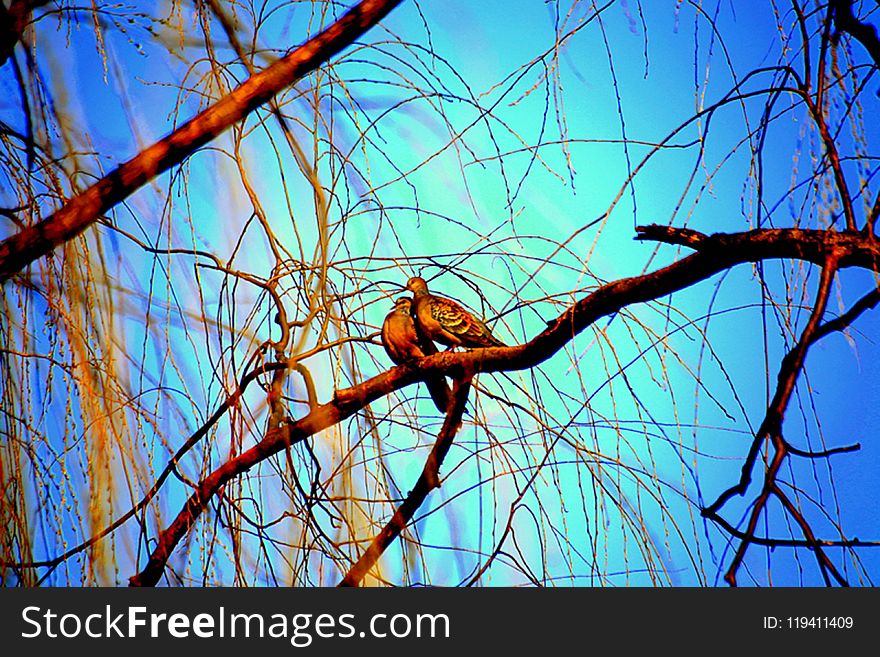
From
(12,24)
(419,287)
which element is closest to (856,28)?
(419,287)

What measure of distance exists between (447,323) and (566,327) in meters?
0.45

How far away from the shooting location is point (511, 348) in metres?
0.94

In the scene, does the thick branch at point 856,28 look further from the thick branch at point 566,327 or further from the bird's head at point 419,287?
the bird's head at point 419,287

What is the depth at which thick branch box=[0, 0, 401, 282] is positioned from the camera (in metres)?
0.82

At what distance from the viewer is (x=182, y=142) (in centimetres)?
84

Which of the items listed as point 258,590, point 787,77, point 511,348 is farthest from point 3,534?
point 787,77

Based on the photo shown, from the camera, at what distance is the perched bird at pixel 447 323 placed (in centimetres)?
126

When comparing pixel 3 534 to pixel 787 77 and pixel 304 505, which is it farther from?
pixel 787 77

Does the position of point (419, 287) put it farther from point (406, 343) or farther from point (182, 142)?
point (182, 142)

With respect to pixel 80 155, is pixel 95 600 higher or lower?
lower

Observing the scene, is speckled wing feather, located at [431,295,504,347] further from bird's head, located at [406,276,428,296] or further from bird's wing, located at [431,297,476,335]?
bird's head, located at [406,276,428,296]

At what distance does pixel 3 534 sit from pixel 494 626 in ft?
1.66

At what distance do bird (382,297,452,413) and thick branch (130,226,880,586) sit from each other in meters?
0.11

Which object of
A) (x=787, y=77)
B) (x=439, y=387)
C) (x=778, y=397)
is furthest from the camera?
(x=439, y=387)
